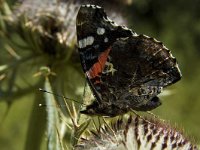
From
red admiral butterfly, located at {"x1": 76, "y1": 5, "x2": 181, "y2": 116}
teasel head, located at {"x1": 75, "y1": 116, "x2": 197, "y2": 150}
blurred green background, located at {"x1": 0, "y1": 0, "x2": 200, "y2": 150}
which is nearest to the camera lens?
teasel head, located at {"x1": 75, "y1": 116, "x2": 197, "y2": 150}

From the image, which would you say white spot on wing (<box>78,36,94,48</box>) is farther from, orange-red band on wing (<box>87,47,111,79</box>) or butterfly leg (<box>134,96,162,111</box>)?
butterfly leg (<box>134,96,162,111</box>)

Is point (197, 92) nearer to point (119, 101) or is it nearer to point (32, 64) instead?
point (32, 64)

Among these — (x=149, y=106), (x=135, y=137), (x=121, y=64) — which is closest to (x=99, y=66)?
(x=121, y=64)

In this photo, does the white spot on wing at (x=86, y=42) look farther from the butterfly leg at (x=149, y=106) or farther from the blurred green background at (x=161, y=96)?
the blurred green background at (x=161, y=96)

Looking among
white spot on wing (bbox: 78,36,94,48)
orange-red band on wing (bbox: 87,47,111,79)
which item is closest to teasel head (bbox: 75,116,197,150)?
orange-red band on wing (bbox: 87,47,111,79)

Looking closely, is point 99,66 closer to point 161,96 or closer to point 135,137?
point 135,137
